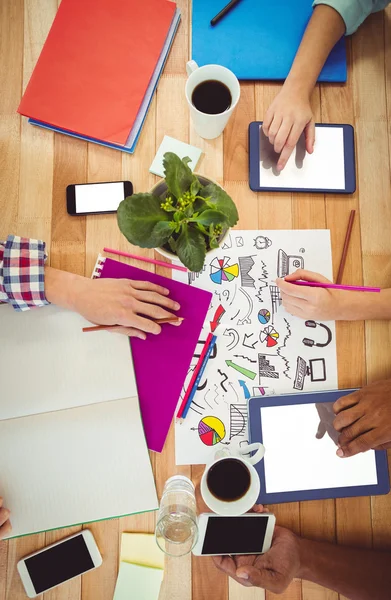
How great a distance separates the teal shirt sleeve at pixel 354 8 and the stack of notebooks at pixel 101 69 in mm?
318

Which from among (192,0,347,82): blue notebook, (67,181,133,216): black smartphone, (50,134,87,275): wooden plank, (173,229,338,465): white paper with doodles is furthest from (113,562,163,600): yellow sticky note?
(192,0,347,82): blue notebook

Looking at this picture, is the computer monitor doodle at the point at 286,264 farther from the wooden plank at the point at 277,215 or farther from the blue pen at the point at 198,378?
the blue pen at the point at 198,378

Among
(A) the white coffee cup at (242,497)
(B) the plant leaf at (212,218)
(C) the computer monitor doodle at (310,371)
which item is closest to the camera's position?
(B) the plant leaf at (212,218)

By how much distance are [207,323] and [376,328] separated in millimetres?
347

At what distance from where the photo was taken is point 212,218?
61cm

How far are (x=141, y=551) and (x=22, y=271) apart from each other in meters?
0.58

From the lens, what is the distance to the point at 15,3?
3.07ft

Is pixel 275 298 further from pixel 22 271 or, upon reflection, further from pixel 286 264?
pixel 22 271

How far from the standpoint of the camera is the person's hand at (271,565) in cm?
83

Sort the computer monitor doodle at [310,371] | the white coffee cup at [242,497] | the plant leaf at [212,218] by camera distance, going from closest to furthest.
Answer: the plant leaf at [212,218] < the white coffee cup at [242,497] < the computer monitor doodle at [310,371]

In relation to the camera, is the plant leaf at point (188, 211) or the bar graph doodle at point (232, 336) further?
the bar graph doodle at point (232, 336)

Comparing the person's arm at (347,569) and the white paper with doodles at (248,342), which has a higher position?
the white paper with doodles at (248,342)

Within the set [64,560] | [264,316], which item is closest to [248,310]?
[264,316]

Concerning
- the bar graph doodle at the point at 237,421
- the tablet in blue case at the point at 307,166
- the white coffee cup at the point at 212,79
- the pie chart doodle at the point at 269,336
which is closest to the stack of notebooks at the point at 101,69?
the white coffee cup at the point at 212,79
